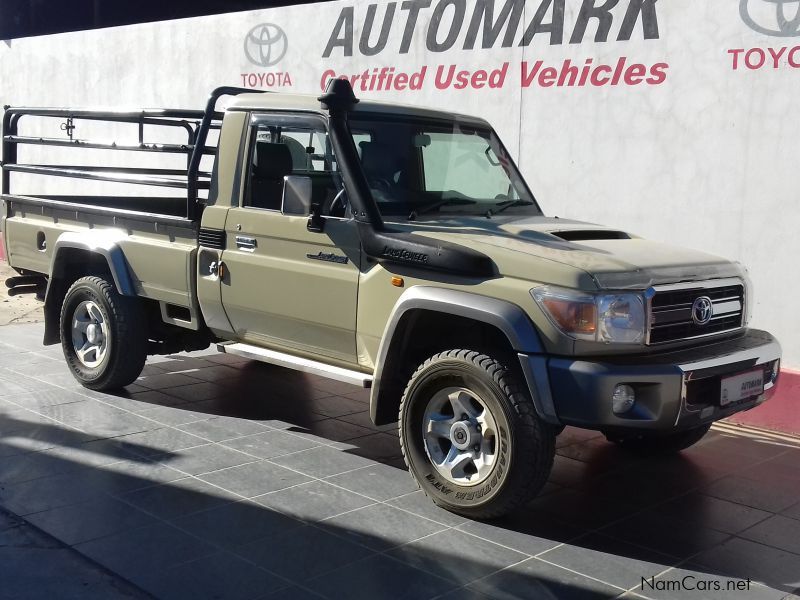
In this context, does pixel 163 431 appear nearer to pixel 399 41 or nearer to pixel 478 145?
pixel 478 145

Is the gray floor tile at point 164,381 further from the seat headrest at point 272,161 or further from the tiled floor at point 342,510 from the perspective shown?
the seat headrest at point 272,161

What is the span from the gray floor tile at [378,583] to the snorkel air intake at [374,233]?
56.0 inches

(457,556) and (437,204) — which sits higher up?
(437,204)

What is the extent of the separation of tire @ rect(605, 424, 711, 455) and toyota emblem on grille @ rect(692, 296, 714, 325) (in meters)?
1.24

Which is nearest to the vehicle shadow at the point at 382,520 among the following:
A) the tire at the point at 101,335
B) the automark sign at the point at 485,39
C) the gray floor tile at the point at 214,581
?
the gray floor tile at the point at 214,581

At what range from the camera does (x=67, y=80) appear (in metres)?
13.2

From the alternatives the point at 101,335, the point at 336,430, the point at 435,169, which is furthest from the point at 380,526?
the point at 101,335

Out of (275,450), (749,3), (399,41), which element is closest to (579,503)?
(275,450)

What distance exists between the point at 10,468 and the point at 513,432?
2.77 metres

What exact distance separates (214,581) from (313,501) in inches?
40.2

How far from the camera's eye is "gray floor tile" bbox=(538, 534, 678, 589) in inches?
160

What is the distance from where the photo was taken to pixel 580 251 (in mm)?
4605

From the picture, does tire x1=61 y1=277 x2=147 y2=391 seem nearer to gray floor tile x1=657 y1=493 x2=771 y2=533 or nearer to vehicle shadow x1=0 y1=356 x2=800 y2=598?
vehicle shadow x1=0 y1=356 x2=800 y2=598

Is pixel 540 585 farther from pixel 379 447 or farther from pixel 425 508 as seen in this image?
pixel 379 447
